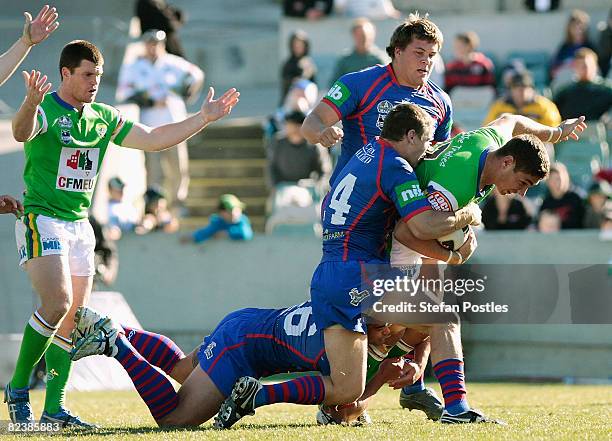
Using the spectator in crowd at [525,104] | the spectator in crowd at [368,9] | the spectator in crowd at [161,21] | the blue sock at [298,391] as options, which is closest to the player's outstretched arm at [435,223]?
the blue sock at [298,391]

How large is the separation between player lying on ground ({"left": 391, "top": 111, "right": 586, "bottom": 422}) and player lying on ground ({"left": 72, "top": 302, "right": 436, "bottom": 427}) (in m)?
0.41

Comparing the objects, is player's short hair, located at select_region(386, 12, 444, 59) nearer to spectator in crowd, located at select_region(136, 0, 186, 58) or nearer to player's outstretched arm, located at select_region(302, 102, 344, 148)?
player's outstretched arm, located at select_region(302, 102, 344, 148)

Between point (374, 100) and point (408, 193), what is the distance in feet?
4.33

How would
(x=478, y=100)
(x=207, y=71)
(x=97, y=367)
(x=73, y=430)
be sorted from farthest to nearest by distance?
(x=207, y=71)
(x=478, y=100)
(x=97, y=367)
(x=73, y=430)

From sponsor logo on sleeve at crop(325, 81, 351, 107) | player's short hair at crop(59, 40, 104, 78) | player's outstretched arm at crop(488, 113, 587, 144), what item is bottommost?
player's outstretched arm at crop(488, 113, 587, 144)

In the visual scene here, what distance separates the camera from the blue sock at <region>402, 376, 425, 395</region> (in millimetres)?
8727

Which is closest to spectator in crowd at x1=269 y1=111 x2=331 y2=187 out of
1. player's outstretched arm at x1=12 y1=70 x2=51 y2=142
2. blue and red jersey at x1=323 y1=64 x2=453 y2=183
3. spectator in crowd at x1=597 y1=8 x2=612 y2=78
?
spectator in crowd at x1=597 y1=8 x2=612 y2=78

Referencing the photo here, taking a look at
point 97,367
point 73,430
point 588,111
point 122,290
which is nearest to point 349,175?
point 73,430

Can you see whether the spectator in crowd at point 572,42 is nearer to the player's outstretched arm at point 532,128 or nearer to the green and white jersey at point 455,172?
the player's outstretched arm at point 532,128

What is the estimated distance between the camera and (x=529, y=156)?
7.65 m

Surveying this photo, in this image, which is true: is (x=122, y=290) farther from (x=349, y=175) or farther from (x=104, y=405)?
(x=349, y=175)

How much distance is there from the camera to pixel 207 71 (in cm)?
2300

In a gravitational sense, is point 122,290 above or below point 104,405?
above

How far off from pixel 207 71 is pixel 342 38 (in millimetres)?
4073
